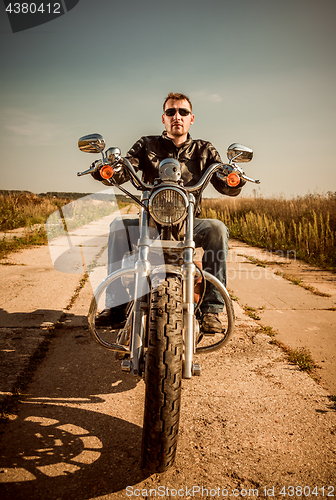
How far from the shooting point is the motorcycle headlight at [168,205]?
1.61 metres

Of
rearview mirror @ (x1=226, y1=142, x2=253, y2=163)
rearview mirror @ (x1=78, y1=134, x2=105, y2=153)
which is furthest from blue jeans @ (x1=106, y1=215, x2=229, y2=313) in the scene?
rearview mirror @ (x1=78, y1=134, x2=105, y2=153)

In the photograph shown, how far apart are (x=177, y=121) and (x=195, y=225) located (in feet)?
2.73

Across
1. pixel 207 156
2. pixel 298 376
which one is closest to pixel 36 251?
pixel 207 156

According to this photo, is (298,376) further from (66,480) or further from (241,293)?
(241,293)

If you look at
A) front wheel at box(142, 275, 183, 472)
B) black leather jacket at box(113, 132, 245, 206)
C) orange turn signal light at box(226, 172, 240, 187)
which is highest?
black leather jacket at box(113, 132, 245, 206)

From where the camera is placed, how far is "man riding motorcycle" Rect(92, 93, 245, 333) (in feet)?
7.73

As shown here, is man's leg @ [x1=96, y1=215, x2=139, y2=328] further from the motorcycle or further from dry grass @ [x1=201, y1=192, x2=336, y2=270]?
dry grass @ [x1=201, y1=192, x2=336, y2=270]

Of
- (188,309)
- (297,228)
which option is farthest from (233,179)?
(297,228)

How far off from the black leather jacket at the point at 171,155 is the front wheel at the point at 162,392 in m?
1.59

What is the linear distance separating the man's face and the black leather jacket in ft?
0.25

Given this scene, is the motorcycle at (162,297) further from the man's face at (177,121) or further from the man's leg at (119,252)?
the man's face at (177,121)

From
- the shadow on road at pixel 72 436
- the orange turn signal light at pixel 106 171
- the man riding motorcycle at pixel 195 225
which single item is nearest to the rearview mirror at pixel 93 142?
the orange turn signal light at pixel 106 171

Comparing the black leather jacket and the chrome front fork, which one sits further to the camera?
the black leather jacket

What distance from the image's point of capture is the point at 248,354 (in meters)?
2.51
